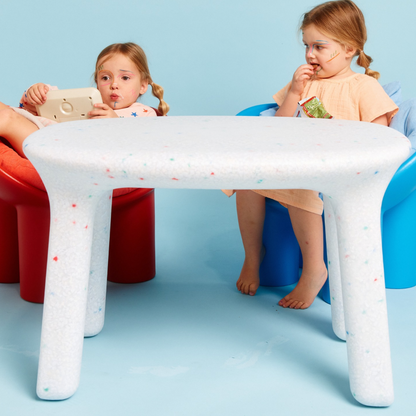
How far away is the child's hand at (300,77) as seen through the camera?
1.23m

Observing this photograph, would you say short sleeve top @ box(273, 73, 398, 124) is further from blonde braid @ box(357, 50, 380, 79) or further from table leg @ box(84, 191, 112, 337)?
table leg @ box(84, 191, 112, 337)

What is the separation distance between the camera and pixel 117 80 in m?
1.34

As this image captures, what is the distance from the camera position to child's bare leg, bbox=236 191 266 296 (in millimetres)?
1145

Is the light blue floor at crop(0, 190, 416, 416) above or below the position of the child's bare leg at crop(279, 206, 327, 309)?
below

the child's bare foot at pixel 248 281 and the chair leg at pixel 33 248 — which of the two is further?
the child's bare foot at pixel 248 281

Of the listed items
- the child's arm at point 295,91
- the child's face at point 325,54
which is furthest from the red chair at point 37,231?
the child's face at point 325,54

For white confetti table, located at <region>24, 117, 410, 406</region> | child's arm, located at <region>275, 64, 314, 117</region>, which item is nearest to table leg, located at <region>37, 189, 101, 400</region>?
white confetti table, located at <region>24, 117, 410, 406</region>

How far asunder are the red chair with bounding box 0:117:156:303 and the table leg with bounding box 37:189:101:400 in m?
0.29

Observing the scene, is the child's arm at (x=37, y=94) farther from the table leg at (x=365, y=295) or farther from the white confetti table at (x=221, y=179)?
the table leg at (x=365, y=295)

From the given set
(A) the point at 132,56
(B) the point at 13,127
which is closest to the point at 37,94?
(B) the point at 13,127

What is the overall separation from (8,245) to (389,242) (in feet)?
2.68

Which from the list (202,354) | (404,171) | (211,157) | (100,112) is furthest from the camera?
(100,112)

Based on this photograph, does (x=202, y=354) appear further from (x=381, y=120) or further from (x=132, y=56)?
(x=132, y=56)

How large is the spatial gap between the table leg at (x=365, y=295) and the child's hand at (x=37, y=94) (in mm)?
752
